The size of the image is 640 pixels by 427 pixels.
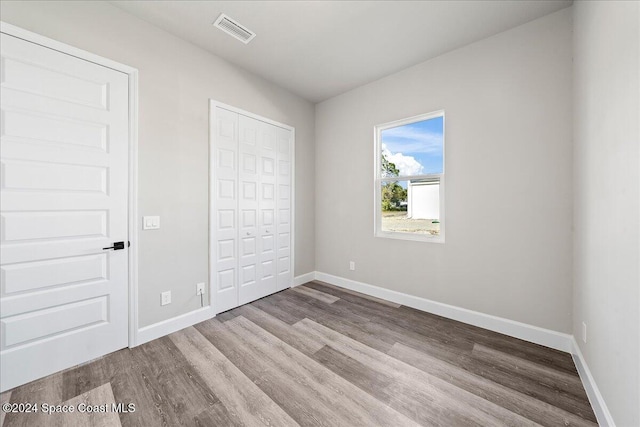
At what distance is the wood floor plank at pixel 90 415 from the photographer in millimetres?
1375

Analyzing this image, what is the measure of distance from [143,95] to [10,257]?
5.06ft

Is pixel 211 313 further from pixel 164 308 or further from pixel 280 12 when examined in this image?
pixel 280 12

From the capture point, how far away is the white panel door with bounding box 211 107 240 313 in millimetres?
2719

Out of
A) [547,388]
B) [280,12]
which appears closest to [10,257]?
[280,12]

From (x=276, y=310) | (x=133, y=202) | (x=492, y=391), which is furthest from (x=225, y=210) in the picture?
(x=492, y=391)

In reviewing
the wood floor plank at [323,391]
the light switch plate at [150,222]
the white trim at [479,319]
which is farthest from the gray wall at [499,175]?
the light switch plate at [150,222]

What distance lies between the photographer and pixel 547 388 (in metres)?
1.63

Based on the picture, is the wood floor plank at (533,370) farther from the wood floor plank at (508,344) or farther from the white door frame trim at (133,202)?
the white door frame trim at (133,202)

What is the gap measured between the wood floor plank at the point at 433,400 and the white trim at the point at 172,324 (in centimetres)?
160

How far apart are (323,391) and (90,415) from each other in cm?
138

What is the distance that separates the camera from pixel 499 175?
2.34 m


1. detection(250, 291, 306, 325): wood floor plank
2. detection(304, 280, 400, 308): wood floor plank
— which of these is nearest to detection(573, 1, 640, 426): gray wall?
detection(304, 280, 400, 308): wood floor plank

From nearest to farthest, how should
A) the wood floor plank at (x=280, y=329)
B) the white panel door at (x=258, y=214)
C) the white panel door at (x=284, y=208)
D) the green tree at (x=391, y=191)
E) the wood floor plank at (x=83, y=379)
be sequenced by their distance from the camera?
the wood floor plank at (x=83, y=379)
the wood floor plank at (x=280, y=329)
the white panel door at (x=258, y=214)
the green tree at (x=391, y=191)
the white panel door at (x=284, y=208)

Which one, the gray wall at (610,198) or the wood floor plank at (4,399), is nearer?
the gray wall at (610,198)
